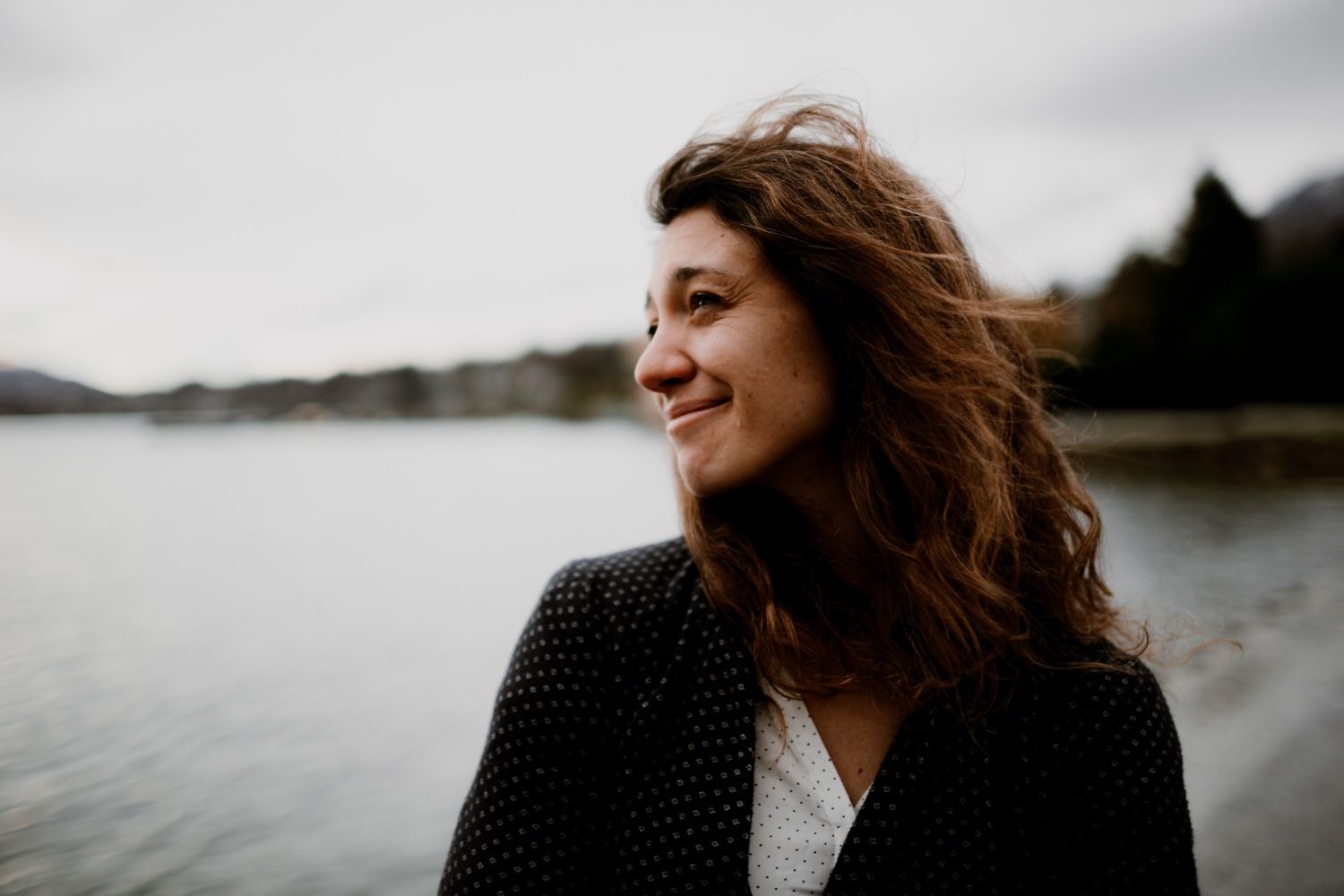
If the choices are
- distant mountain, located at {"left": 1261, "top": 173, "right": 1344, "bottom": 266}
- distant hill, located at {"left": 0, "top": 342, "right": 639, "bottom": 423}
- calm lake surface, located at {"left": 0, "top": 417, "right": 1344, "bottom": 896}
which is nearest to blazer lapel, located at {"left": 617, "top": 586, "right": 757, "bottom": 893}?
calm lake surface, located at {"left": 0, "top": 417, "right": 1344, "bottom": 896}

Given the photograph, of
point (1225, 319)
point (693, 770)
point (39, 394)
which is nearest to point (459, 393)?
point (1225, 319)

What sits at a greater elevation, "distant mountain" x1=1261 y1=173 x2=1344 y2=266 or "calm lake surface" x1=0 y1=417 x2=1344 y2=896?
"distant mountain" x1=1261 y1=173 x2=1344 y2=266

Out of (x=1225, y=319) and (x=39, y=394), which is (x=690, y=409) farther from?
(x=1225, y=319)

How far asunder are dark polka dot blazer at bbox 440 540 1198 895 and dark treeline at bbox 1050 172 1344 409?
75.9 ft

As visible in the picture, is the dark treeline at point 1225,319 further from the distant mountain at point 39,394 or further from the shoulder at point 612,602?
the shoulder at point 612,602

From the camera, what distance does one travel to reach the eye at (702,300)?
5.36ft

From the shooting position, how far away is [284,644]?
873 centimetres

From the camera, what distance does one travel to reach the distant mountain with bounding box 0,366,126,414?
4.29 metres

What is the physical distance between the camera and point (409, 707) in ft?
23.6

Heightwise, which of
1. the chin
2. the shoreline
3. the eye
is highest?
the eye

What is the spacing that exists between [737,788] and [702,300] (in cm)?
97

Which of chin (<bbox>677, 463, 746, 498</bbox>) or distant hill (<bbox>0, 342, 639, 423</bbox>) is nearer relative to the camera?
chin (<bbox>677, 463, 746, 498</bbox>)

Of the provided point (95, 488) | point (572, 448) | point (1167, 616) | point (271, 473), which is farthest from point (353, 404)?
point (1167, 616)

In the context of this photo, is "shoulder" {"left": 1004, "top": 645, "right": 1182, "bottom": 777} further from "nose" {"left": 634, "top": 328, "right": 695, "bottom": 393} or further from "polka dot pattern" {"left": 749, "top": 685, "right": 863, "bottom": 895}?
"nose" {"left": 634, "top": 328, "right": 695, "bottom": 393}
